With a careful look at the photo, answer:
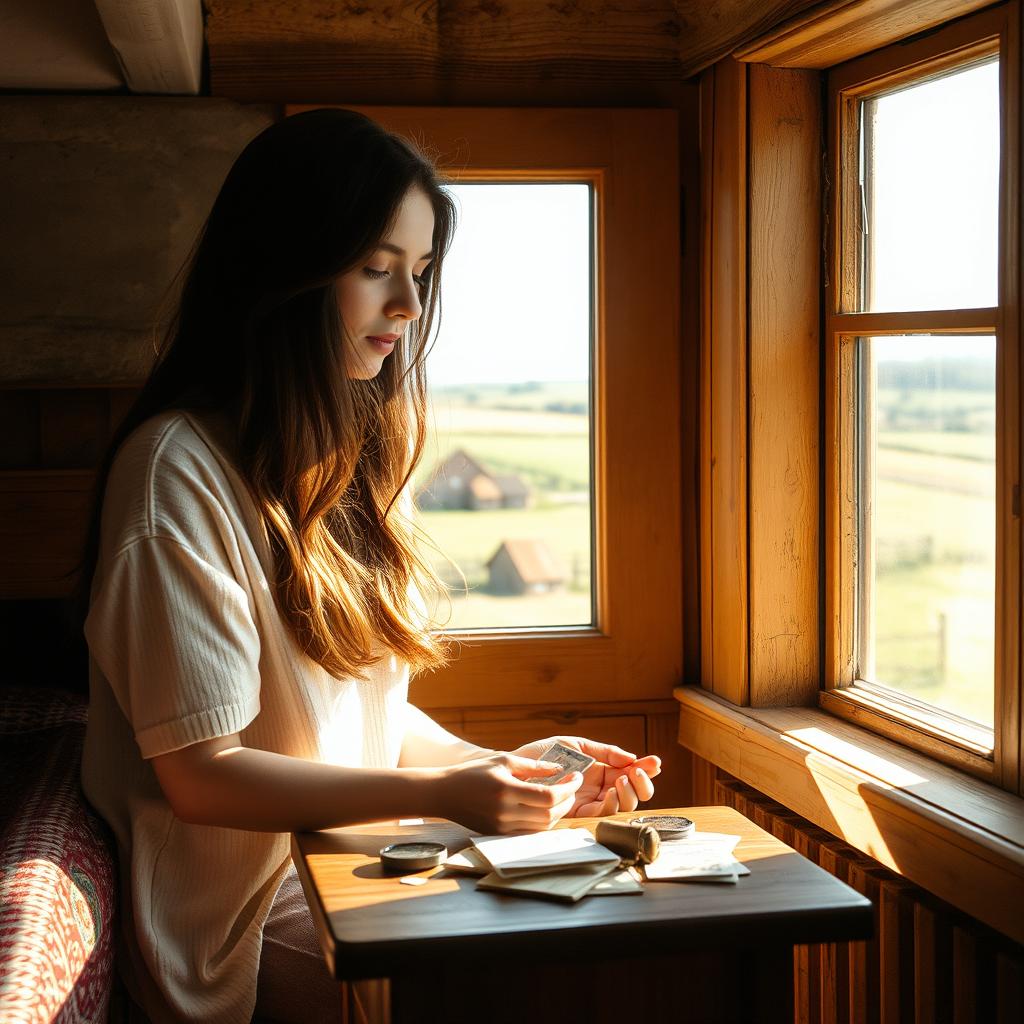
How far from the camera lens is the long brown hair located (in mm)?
1690

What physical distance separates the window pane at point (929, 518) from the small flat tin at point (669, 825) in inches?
27.6

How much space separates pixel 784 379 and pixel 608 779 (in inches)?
38.5

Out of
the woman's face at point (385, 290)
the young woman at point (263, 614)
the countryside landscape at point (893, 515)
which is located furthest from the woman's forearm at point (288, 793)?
the countryside landscape at point (893, 515)

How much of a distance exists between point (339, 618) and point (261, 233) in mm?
553

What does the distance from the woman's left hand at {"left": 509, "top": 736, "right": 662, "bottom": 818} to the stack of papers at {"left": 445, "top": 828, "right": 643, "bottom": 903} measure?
237mm

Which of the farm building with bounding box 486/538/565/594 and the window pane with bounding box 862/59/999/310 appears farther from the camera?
the farm building with bounding box 486/538/565/594

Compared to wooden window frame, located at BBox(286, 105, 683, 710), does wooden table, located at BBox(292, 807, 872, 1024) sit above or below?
below

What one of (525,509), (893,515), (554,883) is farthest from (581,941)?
(525,509)

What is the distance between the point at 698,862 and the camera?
142cm

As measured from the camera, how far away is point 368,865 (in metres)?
1.44

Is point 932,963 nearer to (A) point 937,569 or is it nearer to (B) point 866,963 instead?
(B) point 866,963

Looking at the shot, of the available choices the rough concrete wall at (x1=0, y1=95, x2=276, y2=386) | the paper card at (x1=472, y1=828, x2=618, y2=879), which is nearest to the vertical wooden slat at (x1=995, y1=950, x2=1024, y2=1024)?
the paper card at (x1=472, y1=828, x2=618, y2=879)

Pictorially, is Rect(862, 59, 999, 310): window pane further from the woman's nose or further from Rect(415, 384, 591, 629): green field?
the woman's nose

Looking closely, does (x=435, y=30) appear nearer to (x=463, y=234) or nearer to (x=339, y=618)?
(x=463, y=234)
